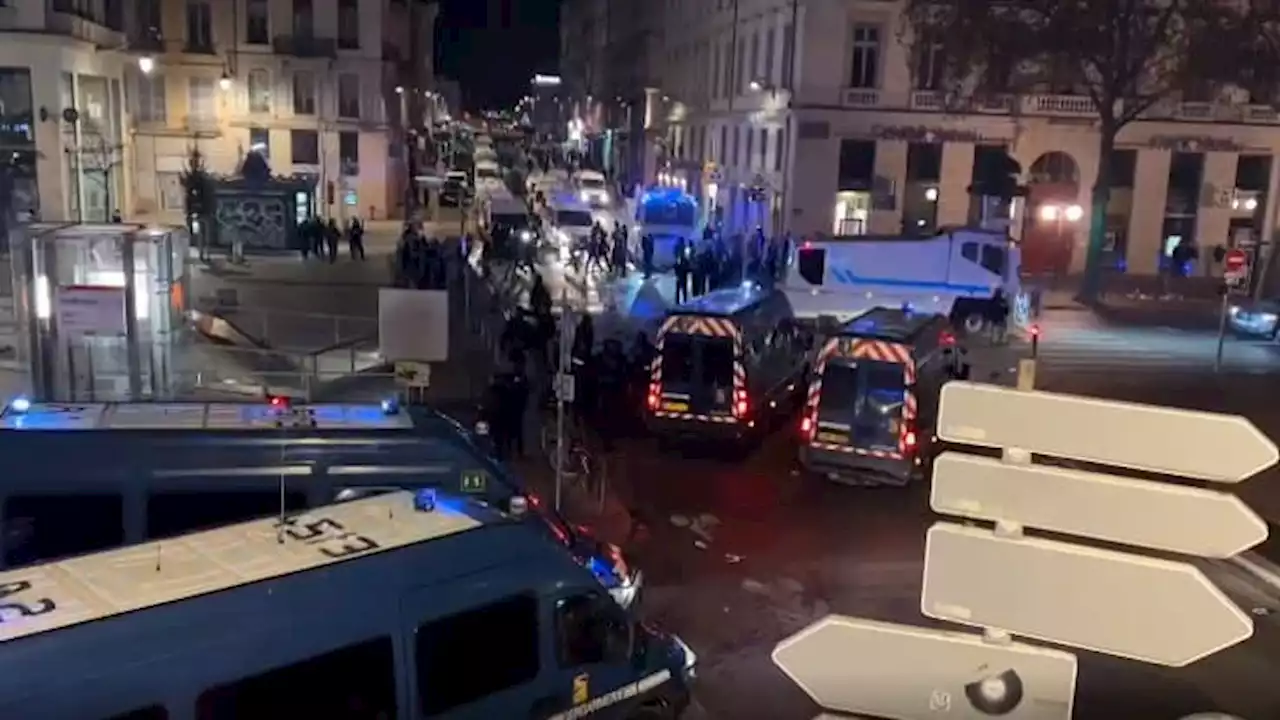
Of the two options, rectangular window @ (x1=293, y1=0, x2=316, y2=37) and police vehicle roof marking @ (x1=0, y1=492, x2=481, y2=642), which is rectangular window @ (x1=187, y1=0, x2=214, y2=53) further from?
police vehicle roof marking @ (x1=0, y1=492, x2=481, y2=642)

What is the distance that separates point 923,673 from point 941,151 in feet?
133

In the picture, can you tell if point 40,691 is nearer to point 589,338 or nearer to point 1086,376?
point 589,338

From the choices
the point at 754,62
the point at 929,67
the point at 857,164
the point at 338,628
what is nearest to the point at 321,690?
the point at 338,628

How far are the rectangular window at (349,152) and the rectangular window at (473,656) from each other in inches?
1997

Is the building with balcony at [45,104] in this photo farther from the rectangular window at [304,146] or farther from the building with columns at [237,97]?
the rectangular window at [304,146]

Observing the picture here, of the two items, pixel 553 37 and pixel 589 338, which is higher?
pixel 553 37

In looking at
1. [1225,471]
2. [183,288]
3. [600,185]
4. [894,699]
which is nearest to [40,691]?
[894,699]

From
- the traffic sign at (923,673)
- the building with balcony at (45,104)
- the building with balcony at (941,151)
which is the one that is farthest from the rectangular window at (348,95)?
the traffic sign at (923,673)

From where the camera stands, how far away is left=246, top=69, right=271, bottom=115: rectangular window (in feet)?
180

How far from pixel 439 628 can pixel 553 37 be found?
506 ft

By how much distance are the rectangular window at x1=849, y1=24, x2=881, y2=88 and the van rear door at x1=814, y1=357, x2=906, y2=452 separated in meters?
26.0

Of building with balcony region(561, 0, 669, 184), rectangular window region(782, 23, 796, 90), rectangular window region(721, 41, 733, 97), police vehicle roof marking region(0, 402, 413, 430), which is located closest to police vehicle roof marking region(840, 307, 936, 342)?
police vehicle roof marking region(0, 402, 413, 430)

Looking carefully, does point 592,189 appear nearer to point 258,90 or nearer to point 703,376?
point 258,90

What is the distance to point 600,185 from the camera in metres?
56.8
